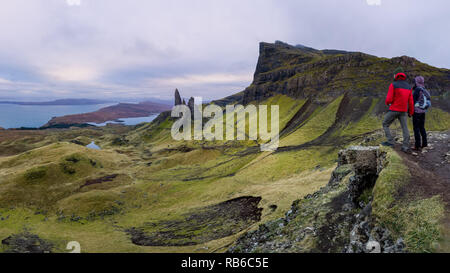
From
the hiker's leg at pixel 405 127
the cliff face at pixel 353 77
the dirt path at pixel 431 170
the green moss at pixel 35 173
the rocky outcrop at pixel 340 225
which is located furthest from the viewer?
the cliff face at pixel 353 77

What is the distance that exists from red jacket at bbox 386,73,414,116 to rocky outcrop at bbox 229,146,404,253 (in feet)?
9.31

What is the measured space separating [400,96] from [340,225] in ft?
27.0

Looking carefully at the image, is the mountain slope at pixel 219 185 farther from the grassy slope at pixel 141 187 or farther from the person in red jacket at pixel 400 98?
the person in red jacket at pixel 400 98

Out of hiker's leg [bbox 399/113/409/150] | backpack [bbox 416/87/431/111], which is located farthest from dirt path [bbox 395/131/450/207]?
backpack [bbox 416/87/431/111]

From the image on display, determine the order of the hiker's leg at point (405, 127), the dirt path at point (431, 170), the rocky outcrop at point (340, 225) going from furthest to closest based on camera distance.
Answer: the hiker's leg at point (405, 127) < the rocky outcrop at point (340, 225) < the dirt path at point (431, 170)

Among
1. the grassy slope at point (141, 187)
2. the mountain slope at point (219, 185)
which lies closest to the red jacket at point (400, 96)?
the mountain slope at point (219, 185)

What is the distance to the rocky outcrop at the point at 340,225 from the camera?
9.25 meters

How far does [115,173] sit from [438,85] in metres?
127

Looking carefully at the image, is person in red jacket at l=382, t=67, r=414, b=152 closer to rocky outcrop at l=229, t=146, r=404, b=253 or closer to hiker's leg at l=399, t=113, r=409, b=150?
hiker's leg at l=399, t=113, r=409, b=150

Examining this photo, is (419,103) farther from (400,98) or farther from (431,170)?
(431,170)

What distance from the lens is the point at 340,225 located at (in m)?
12.5

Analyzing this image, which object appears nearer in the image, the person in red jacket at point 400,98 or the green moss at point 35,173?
the person in red jacket at point 400,98

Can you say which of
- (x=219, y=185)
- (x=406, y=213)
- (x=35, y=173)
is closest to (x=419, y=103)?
(x=406, y=213)

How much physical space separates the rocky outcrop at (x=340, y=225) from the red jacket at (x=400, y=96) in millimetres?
2837
